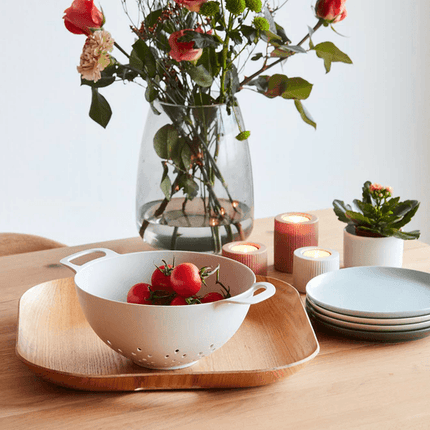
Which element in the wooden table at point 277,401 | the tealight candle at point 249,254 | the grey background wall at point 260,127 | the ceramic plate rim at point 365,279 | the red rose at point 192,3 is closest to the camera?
the wooden table at point 277,401

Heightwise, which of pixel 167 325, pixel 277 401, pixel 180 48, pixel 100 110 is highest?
pixel 180 48

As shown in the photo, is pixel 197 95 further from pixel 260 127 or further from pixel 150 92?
pixel 260 127

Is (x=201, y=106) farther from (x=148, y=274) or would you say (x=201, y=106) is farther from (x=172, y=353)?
(x=172, y=353)

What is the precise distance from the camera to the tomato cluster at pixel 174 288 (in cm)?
73

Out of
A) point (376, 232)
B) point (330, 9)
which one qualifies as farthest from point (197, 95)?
point (376, 232)

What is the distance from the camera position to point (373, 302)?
93 centimetres

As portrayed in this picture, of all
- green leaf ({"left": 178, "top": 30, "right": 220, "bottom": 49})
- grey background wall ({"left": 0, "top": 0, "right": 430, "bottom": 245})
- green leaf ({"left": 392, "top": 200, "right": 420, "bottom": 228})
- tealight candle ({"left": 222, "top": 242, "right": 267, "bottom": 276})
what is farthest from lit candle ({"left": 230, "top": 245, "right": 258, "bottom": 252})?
grey background wall ({"left": 0, "top": 0, "right": 430, "bottom": 245})

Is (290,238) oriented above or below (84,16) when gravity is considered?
below

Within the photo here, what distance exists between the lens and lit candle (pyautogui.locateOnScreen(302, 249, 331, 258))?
107cm

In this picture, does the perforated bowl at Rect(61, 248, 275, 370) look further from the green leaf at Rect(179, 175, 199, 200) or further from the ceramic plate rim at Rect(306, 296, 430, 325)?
the green leaf at Rect(179, 175, 199, 200)

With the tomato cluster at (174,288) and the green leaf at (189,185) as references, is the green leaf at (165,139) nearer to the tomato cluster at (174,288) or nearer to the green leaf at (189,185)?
the green leaf at (189,185)

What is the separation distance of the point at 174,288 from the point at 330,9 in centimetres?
58

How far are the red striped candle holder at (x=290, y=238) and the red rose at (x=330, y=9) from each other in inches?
14.8

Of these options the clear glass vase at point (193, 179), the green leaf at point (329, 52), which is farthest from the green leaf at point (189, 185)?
the green leaf at point (329, 52)
